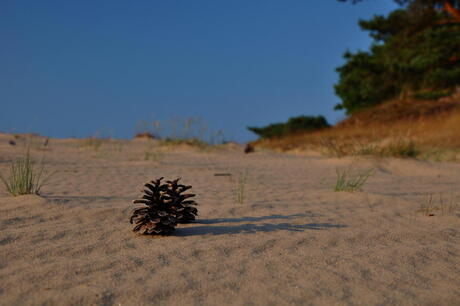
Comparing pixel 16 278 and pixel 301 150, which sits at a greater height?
pixel 301 150

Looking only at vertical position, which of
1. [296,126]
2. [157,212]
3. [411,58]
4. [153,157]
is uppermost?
[411,58]

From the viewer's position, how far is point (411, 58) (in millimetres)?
16438

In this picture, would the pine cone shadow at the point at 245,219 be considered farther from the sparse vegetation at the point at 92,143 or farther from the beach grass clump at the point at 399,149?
the sparse vegetation at the point at 92,143

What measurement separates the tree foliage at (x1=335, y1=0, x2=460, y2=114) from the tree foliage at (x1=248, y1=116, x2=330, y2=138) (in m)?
2.55

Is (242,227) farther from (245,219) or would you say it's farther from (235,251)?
(235,251)

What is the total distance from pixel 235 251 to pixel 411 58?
16375mm

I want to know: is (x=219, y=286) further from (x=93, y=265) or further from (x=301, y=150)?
(x=301, y=150)

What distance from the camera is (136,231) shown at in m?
2.55

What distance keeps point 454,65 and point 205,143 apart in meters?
12.7

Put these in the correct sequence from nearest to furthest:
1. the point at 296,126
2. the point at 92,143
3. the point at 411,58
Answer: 1. the point at 92,143
2. the point at 411,58
3. the point at 296,126

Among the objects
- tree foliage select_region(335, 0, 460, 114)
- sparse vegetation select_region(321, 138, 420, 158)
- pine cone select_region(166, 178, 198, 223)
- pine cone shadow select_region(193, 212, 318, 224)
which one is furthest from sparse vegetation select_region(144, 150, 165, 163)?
tree foliage select_region(335, 0, 460, 114)

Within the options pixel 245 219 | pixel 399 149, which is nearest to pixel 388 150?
pixel 399 149

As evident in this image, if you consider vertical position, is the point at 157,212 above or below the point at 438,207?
above

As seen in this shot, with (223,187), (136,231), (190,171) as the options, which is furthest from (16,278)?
(190,171)
